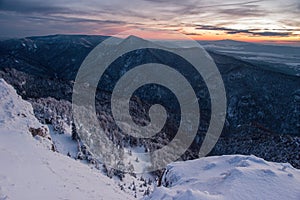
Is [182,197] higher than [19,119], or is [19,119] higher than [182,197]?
[182,197]

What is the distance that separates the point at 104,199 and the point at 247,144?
2618 inches

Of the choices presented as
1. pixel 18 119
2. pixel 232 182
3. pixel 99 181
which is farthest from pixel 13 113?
pixel 232 182

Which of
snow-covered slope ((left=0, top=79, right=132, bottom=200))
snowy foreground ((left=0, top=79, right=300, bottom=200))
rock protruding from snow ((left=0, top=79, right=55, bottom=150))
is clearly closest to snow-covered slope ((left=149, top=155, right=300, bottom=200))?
snowy foreground ((left=0, top=79, right=300, bottom=200))

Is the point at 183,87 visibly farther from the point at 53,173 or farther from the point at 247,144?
the point at 53,173

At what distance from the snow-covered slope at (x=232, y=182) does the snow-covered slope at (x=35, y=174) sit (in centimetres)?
628

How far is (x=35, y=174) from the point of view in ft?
45.8

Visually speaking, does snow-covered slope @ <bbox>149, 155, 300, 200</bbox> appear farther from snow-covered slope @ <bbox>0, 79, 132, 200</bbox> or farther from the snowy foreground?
snow-covered slope @ <bbox>0, 79, 132, 200</bbox>

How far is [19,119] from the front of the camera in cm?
2316

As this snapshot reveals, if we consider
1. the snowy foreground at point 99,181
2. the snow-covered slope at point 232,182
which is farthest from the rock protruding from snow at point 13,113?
the snow-covered slope at point 232,182

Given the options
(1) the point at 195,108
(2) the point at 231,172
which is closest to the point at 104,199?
(2) the point at 231,172

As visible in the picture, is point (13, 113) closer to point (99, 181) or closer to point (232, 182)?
point (99, 181)

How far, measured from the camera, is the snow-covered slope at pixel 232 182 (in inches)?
266

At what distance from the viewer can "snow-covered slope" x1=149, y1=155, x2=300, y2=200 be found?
6758 mm

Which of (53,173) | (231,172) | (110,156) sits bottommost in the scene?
(110,156)
